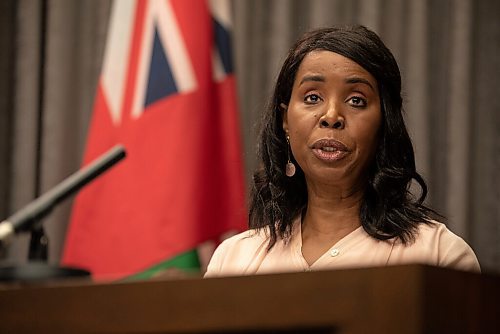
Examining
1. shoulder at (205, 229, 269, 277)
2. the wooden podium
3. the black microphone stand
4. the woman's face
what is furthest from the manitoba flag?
the wooden podium

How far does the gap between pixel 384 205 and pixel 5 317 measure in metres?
0.85

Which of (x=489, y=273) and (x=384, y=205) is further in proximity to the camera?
(x=384, y=205)

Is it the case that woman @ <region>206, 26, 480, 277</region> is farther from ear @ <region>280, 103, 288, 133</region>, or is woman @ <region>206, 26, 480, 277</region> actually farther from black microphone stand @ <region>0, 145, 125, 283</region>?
black microphone stand @ <region>0, 145, 125, 283</region>

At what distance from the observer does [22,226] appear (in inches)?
49.4

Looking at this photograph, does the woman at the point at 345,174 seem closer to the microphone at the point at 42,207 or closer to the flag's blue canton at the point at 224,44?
the microphone at the point at 42,207

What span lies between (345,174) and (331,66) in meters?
0.20

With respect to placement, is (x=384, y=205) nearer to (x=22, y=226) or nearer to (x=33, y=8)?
(x=22, y=226)

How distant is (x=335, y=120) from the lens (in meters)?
1.67

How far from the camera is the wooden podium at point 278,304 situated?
2.87 feet

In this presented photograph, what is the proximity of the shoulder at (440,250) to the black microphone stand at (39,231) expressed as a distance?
0.55 m

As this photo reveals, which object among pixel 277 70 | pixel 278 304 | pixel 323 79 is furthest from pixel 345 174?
pixel 277 70

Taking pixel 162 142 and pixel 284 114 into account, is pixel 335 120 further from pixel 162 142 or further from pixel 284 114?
pixel 162 142

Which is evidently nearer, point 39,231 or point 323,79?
point 39,231

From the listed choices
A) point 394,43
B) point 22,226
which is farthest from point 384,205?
point 394,43
